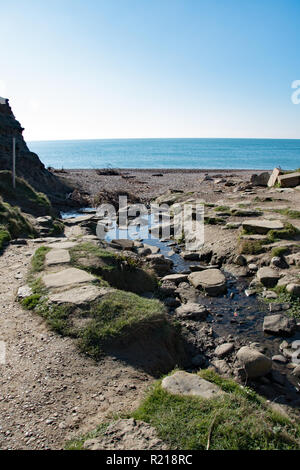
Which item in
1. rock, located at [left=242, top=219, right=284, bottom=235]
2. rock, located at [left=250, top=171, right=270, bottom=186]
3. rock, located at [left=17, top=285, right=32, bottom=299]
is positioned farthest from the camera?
rock, located at [left=250, top=171, right=270, bottom=186]

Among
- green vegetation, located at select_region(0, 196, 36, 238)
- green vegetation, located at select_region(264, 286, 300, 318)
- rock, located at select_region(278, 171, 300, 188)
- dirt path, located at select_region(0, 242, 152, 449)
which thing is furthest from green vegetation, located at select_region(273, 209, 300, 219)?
dirt path, located at select_region(0, 242, 152, 449)

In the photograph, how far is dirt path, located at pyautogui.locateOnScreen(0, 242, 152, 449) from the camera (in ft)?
11.4

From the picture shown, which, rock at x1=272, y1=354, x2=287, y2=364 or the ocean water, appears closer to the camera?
rock at x1=272, y1=354, x2=287, y2=364

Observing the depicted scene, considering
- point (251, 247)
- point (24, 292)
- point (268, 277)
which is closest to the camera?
point (24, 292)

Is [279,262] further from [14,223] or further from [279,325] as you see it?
[14,223]

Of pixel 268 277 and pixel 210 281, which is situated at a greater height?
pixel 268 277

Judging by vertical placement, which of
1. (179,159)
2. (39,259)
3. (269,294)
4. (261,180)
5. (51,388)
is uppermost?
(179,159)

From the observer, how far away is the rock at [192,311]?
728 cm

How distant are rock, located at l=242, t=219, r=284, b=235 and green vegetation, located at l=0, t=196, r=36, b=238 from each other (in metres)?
7.01

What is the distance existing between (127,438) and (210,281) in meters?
5.90

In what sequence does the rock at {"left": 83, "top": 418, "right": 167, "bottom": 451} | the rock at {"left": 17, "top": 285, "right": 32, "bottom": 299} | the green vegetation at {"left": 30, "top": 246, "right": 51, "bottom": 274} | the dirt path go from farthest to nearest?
1. the green vegetation at {"left": 30, "top": 246, "right": 51, "bottom": 274}
2. the rock at {"left": 17, "top": 285, "right": 32, "bottom": 299}
3. the dirt path
4. the rock at {"left": 83, "top": 418, "right": 167, "bottom": 451}

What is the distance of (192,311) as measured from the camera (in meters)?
7.37

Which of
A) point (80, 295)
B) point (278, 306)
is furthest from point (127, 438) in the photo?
point (278, 306)

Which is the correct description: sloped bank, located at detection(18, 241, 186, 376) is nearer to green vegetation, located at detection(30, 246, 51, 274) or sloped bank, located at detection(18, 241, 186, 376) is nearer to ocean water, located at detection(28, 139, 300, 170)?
green vegetation, located at detection(30, 246, 51, 274)
